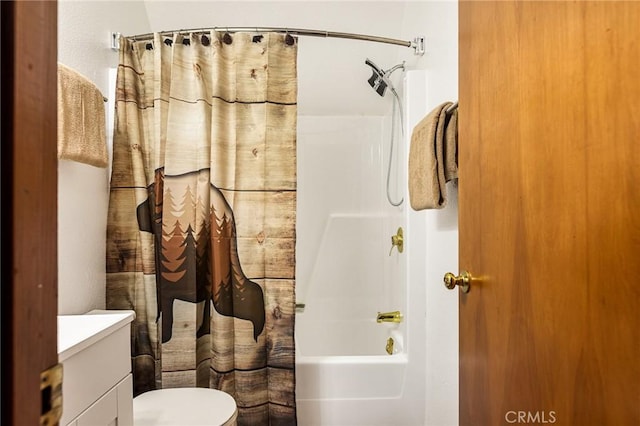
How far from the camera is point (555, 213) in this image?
555mm

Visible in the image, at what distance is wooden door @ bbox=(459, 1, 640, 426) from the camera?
438mm

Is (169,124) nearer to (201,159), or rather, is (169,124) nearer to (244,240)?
(201,159)

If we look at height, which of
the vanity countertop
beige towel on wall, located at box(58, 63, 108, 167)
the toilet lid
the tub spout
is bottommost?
the toilet lid

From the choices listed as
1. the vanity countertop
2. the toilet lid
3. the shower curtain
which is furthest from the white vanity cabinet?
the shower curtain

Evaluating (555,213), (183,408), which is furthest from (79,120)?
(555,213)

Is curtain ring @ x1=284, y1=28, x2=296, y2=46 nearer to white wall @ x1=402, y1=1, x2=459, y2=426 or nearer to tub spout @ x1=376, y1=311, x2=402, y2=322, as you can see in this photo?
white wall @ x1=402, y1=1, x2=459, y2=426

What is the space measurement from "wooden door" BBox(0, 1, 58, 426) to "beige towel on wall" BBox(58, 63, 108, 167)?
32.2 inches

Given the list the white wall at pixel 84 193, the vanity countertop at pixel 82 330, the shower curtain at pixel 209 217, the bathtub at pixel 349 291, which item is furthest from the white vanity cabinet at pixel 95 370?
the bathtub at pixel 349 291

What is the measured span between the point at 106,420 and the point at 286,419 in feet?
2.73

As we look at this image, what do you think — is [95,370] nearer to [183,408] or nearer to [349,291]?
[183,408]

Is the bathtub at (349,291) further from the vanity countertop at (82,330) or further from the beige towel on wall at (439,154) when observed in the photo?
the vanity countertop at (82,330)

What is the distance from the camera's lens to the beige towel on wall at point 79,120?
101 centimetres

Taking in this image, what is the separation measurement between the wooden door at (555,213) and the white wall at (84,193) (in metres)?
1.32

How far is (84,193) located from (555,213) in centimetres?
150
